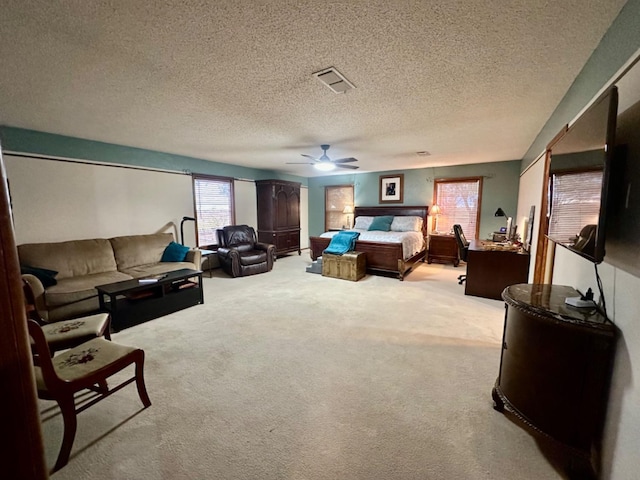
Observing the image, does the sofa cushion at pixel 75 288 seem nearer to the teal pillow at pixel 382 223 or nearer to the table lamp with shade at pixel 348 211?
the teal pillow at pixel 382 223

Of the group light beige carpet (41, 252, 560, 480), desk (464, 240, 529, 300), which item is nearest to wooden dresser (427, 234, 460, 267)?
desk (464, 240, 529, 300)

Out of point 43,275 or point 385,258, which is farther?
point 385,258

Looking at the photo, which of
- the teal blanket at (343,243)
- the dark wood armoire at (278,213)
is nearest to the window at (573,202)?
the teal blanket at (343,243)

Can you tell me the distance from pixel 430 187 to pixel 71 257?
6.98 m

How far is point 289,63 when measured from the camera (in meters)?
1.96

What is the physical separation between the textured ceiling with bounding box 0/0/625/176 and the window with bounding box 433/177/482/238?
2777 millimetres

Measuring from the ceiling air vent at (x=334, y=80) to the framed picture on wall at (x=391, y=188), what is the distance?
5013mm

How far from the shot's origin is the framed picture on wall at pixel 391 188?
7.07m

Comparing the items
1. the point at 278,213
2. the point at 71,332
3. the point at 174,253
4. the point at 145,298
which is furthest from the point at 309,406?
the point at 278,213

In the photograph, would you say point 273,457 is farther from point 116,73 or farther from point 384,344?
point 116,73

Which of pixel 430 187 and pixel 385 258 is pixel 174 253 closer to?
pixel 385 258

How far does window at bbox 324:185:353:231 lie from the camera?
25.9ft

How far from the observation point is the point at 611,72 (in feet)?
5.16

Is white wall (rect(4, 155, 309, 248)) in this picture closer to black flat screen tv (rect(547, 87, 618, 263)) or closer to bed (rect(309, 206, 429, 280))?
bed (rect(309, 206, 429, 280))
